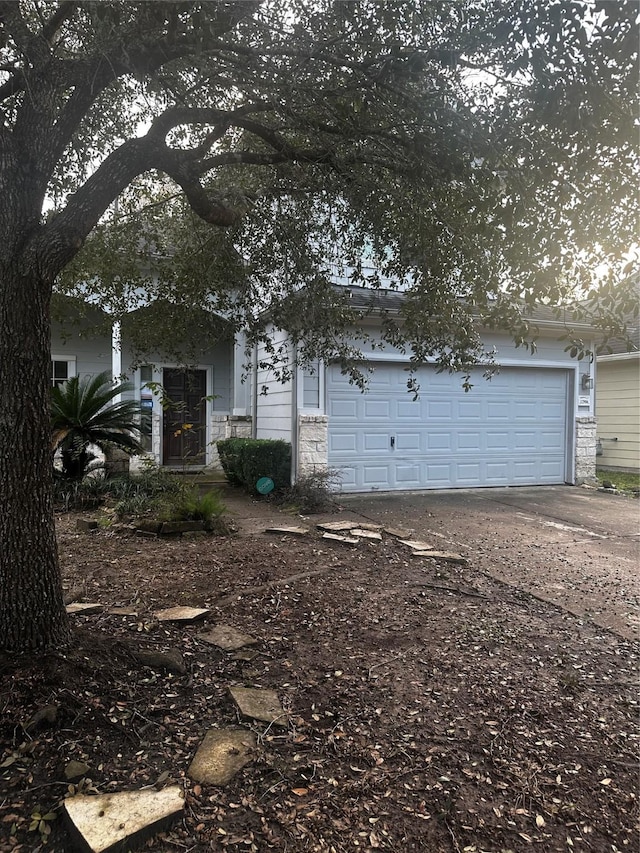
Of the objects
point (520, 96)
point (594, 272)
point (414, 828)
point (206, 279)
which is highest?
point (520, 96)

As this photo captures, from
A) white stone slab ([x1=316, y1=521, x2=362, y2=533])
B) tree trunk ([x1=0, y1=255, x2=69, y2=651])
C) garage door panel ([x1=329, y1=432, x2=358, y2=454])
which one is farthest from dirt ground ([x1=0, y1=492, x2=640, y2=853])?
garage door panel ([x1=329, y1=432, x2=358, y2=454])

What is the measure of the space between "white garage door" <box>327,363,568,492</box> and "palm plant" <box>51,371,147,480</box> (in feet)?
10.0

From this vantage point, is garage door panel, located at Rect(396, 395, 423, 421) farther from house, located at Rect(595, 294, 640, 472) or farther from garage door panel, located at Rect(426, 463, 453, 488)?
house, located at Rect(595, 294, 640, 472)

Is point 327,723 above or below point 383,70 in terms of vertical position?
below

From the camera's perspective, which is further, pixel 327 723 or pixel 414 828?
pixel 327 723

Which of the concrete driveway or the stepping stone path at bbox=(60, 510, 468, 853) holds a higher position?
the stepping stone path at bbox=(60, 510, 468, 853)

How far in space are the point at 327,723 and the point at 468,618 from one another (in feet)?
5.35

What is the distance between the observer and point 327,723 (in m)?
2.53

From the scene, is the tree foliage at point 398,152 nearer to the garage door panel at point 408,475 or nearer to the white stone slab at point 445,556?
the white stone slab at point 445,556

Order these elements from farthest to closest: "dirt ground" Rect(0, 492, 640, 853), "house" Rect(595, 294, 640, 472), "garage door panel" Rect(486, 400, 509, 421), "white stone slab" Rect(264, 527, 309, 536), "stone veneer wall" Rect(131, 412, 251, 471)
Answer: "house" Rect(595, 294, 640, 472), "stone veneer wall" Rect(131, 412, 251, 471), "garage door panel" Rect(486, 400, 509, 421), "white stone slab" Rect(264, 527, 309, 536), "dirt ground" Rect(0, 492, 640, 853)

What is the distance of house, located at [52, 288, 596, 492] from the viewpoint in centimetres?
889

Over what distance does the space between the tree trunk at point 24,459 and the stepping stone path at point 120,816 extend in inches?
39.3

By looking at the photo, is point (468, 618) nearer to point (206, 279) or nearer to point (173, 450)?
point (206, 279)

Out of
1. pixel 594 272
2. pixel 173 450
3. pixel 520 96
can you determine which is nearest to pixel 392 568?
pixel 594 272
